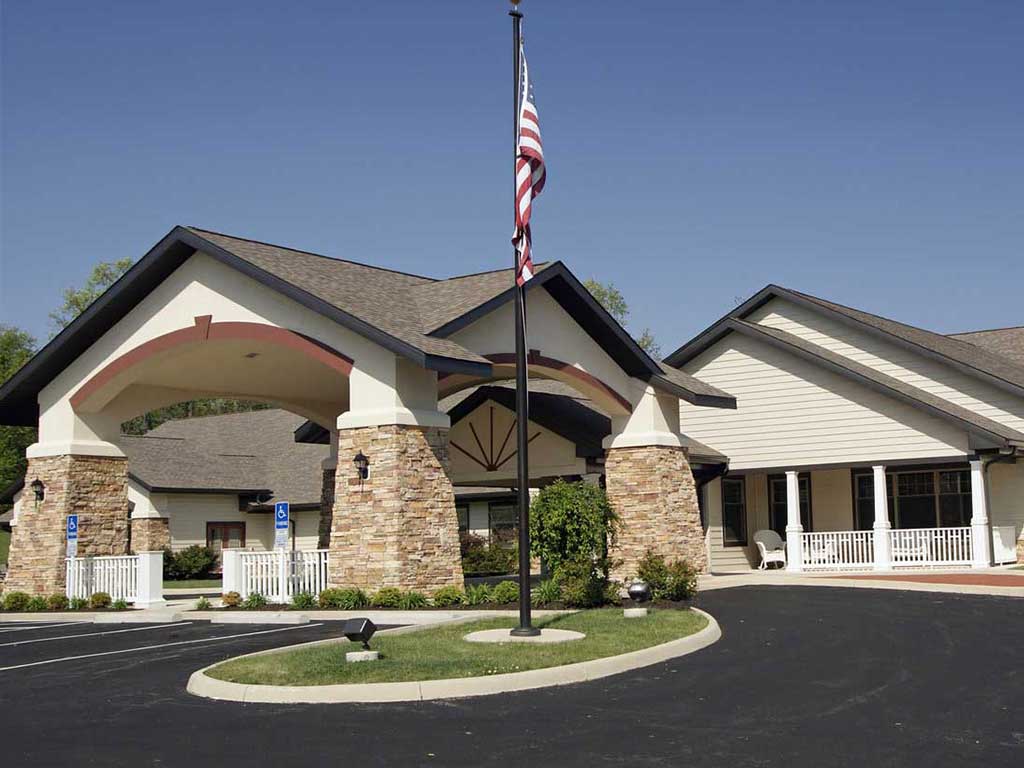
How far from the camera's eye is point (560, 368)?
81.7 ft

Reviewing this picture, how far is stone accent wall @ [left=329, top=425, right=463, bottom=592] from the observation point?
20391 mm

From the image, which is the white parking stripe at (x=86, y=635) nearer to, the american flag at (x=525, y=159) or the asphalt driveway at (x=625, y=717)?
the asphalt driveway at (x=625, y=717)

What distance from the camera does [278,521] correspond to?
2156 centimetres

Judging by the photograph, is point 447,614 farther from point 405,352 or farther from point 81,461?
point 81,461

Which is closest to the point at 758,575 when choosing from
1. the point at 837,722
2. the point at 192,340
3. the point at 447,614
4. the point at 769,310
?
the point at 769,310

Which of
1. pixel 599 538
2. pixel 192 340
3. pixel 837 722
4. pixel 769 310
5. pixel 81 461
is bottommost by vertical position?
pixel 837 722

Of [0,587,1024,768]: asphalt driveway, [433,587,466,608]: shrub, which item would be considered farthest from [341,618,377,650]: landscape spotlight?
[433,587,466,608]: shrub

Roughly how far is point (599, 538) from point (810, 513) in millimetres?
15437

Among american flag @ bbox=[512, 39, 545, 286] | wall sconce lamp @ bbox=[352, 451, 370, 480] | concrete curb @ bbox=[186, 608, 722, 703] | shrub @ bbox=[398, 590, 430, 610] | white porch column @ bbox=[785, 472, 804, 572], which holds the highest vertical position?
american flag @ bbox=[512, 39, 545, 286]

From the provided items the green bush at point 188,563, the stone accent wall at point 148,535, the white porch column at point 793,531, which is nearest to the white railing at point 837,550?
the white porch column at point 793,531

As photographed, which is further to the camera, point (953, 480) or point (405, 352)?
point (953, 480)

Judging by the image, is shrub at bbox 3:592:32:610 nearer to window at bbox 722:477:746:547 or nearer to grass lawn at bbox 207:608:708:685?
grass lawn at bbox 207:608:708:685

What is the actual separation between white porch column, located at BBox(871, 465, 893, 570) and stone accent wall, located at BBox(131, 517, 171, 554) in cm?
2265

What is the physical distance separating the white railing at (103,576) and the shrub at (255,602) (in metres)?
3.52
